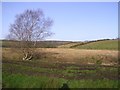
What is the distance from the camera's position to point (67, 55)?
48562mm

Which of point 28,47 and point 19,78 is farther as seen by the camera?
point 28,47

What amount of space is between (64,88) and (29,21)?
28630mm

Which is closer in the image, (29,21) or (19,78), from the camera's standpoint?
(19,78)

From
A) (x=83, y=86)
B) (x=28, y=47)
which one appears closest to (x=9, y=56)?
(x=28, y=47)

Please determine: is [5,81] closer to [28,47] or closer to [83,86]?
[83,86]

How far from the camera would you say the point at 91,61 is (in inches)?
1764

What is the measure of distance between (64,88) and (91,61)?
27342 mm

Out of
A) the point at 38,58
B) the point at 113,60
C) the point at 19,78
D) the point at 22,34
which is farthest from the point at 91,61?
the point at 19,78

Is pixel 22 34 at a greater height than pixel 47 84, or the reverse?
pixel 22 34

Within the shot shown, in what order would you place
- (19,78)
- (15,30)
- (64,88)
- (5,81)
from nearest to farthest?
(64,88) → (5,81) → (19,78) → (15,30)

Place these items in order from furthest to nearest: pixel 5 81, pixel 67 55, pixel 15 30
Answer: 1. pixel 67 55
2. pixel 15 30
3. pixel 5 81

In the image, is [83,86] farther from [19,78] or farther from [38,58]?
[38,58]

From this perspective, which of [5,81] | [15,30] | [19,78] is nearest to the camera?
[5,81]

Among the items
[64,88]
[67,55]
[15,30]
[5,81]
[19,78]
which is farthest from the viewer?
[67,55]
